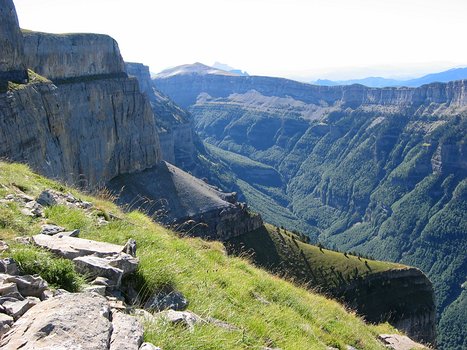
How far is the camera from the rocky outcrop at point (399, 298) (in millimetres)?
75688

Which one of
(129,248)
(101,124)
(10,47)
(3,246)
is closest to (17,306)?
(3,246)

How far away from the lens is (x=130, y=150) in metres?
106

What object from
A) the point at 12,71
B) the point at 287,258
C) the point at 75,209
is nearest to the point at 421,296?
the point at 287,258

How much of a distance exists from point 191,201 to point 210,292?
86.0m

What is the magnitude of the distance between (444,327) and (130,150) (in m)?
128

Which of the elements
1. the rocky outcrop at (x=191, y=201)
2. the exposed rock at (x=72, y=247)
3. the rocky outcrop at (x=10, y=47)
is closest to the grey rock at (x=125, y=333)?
the exposed rock at (x=72, y=247)

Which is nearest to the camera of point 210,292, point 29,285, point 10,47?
point 29,285

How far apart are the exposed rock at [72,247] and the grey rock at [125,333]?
258 centimetres

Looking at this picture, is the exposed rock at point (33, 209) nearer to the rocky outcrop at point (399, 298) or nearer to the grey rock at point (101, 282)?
the grey rock at point (101, 282)

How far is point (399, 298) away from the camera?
263ft

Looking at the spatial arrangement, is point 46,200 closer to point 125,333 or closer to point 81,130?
point 125,333

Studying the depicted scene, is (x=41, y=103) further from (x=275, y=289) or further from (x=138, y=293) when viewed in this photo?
(x=138, y=293)

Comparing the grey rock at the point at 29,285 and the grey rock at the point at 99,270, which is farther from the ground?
the grey rock at the point at 29,285

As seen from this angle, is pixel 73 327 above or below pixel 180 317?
above
